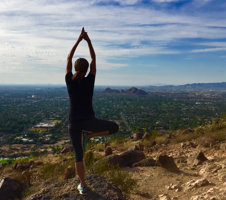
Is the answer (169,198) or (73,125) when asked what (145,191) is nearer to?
(169,198)

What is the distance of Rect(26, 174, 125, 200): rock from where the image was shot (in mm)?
3709

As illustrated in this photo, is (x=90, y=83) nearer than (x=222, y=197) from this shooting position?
Yes

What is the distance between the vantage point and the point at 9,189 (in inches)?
209

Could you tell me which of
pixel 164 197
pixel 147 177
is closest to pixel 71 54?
pixel 164 197

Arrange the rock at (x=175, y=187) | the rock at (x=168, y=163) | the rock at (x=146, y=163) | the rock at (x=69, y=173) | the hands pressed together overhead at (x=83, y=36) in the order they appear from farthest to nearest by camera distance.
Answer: the rock at (x=146, y=163), the rock at (x=168, y=163), the rock at (x=69, y=173), the rock at (x=175, y=187), the hands pressed together overhead at (x=83, y=36)

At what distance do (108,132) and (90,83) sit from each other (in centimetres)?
83

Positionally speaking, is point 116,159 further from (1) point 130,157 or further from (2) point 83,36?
(2) point 83,36

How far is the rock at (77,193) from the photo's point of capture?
146 inches

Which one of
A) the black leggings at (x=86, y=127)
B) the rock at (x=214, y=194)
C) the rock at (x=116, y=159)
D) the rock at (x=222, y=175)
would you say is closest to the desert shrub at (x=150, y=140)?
the rock at (x=116, y=159)

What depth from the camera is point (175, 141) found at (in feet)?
34.7

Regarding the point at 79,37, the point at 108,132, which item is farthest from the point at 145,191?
the point at 79,37

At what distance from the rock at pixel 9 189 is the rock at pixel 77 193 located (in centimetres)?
170

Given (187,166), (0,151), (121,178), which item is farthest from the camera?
(0,151)

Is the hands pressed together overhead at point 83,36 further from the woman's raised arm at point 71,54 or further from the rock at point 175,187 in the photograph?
the rock at point 175,187
